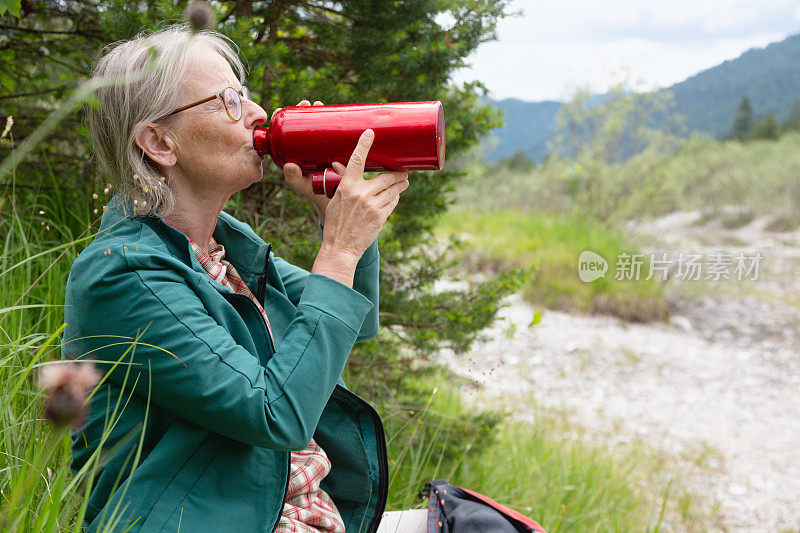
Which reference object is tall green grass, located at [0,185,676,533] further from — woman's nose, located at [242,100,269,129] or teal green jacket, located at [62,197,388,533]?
woman's nose, located at [242,100,269,129]

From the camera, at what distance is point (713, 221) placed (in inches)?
564

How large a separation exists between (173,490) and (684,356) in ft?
23.5

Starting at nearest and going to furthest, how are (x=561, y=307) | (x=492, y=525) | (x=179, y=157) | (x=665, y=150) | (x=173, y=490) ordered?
1. (x=173, y=490)
2. (x=179, y=157)
3. (x=492, y=525)
4. (x=561, y=307)
5. (x=665, y=150)

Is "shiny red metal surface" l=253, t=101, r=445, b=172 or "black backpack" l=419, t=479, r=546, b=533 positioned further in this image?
"black backpack" l=419, t=479, r=546, b=533

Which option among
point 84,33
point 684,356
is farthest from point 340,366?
point 684,356

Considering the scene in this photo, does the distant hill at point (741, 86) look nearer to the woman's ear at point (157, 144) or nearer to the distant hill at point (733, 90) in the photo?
the distant hill at point (733, 90)

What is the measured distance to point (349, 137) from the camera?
1403 millimetres

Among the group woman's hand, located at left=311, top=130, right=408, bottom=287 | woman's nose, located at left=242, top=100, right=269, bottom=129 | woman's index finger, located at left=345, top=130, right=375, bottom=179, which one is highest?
woman's nose, located at left=242, top=100, right=269, bottom=129

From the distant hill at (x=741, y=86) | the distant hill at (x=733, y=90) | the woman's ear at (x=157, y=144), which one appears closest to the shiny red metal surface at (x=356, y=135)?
the woman's ear at (x=157, y=144)

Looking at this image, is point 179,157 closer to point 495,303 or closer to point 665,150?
point 495,303

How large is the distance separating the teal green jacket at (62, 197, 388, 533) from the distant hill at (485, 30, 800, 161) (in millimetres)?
11147

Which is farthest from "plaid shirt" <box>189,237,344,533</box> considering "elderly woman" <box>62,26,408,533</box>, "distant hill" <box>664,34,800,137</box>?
"distant hill" <box>664,34,800,137</box>

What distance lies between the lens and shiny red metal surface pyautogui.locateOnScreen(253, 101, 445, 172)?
139 centimetres

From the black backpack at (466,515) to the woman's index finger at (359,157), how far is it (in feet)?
2.75
